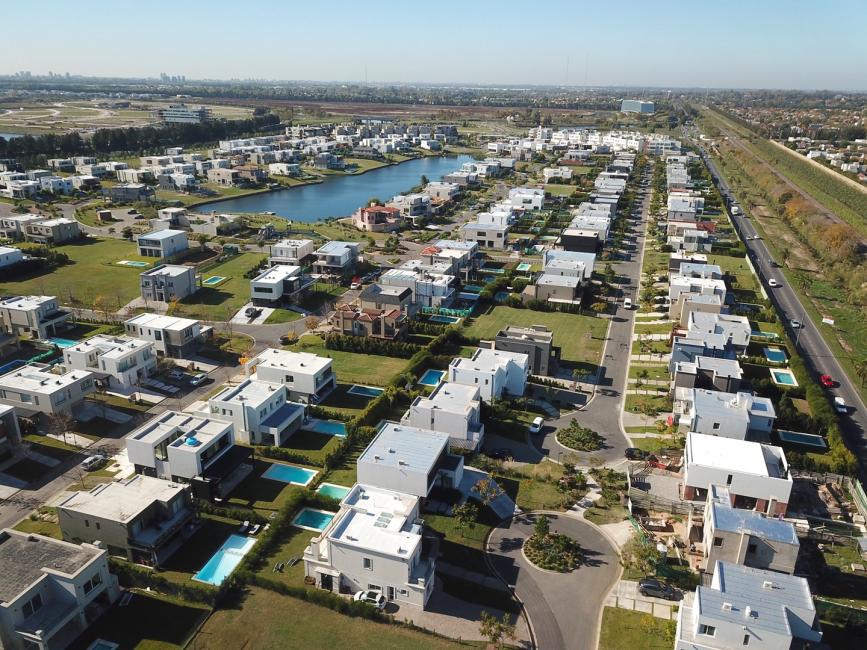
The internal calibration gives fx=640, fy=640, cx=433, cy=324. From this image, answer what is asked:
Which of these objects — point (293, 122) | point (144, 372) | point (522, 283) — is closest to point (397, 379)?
point (144, 372)

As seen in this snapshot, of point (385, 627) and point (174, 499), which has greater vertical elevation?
point (174, 499)

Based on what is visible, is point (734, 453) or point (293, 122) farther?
point (293, 122)

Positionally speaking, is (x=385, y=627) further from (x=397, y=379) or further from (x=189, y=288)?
(x=189, y=288)

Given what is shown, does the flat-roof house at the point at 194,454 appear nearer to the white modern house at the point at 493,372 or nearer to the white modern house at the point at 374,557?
the white modern house at the point at 374,557

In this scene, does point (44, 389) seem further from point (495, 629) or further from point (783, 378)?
point (783, 378)

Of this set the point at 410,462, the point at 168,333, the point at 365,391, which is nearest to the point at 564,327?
the point at 365,391

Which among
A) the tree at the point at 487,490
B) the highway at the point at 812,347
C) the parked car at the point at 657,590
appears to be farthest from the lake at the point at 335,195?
the parked car at the point at 657,590

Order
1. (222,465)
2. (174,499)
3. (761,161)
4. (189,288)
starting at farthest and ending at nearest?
(761,161), (189,288), (222,465), (174,499)
